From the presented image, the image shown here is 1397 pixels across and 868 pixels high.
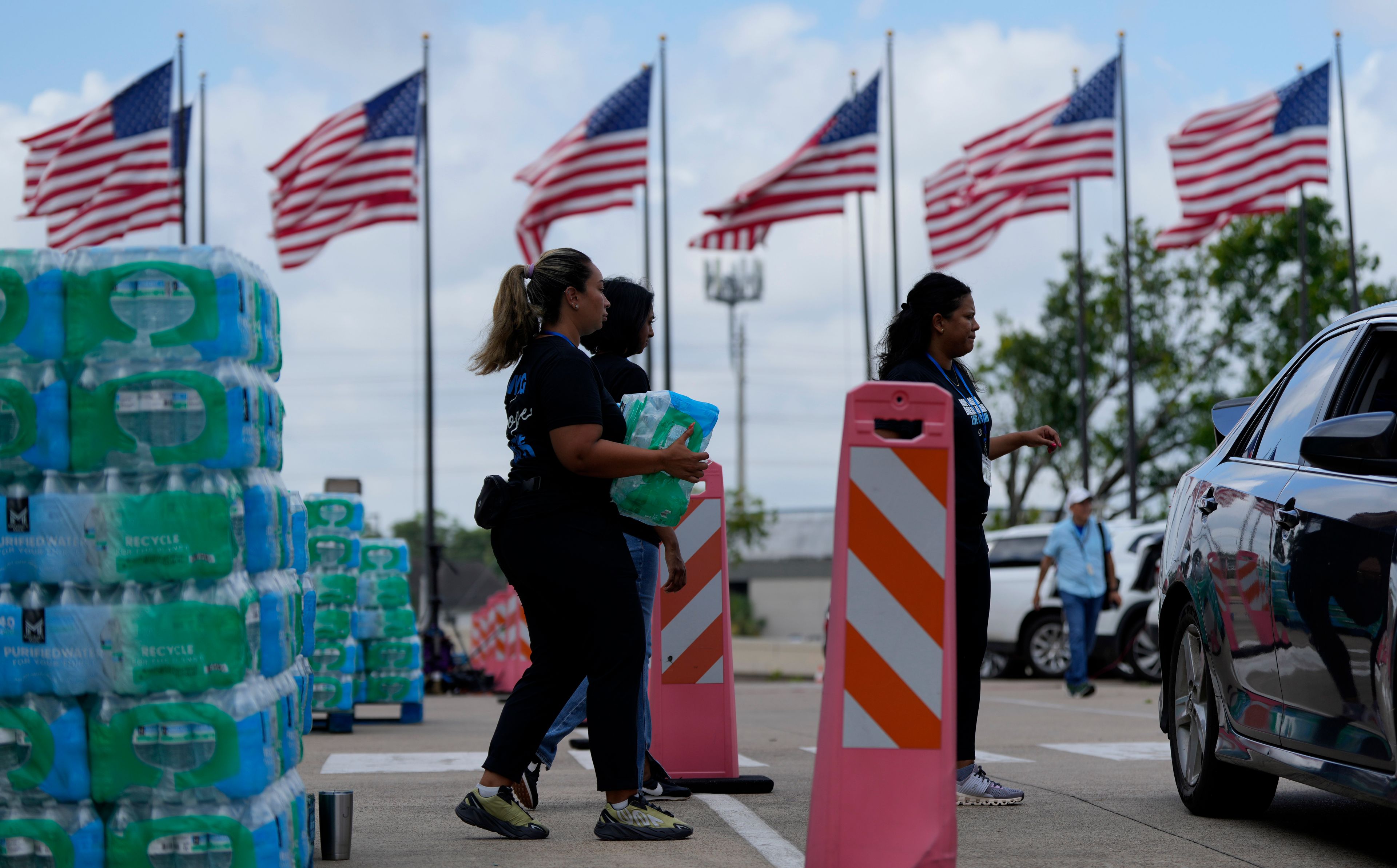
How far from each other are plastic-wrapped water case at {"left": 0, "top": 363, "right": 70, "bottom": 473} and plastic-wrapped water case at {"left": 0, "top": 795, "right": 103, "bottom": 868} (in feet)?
2.85

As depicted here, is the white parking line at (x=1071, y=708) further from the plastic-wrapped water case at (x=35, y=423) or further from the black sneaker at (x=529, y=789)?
the plastic-wrapped water case at (x=35, y=423)

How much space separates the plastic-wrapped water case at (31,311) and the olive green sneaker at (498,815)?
2174 mm

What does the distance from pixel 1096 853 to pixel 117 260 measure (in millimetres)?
3387

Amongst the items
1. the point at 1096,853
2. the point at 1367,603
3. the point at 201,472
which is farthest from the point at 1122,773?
the point at 201,472

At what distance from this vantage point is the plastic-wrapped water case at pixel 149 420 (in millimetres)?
4227

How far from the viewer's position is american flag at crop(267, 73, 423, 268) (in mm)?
23859

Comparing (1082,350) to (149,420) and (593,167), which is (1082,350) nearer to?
(593,167)

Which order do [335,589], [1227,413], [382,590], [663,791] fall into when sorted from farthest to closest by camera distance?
[382,590], [335,589], [1227,413], [663,791]

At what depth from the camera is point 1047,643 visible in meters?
20.1

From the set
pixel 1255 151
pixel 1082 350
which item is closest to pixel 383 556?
pixel 1255 151

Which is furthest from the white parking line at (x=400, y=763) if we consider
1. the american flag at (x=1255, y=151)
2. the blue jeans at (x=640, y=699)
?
the american flag at (x=1255, y=151)

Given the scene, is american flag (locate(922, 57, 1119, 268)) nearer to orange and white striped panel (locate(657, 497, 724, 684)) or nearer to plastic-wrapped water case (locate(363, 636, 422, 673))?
plastic-wrapped water case (locate(363, 636, 422, 673))

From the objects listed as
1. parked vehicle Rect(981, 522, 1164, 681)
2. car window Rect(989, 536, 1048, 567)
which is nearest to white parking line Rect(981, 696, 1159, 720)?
parked vehicle Rect(981, 522, 1164, 681)

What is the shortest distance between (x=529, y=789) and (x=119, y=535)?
8.26 ft
